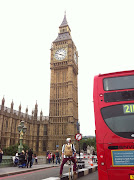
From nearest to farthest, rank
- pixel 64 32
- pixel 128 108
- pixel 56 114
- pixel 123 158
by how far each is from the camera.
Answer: pixel 123 158
pixel 128 108
pixel 56 114
pixel 64 32

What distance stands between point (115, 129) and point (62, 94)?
4721 centimetres

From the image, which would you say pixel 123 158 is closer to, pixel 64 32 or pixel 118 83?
pixel 118 83

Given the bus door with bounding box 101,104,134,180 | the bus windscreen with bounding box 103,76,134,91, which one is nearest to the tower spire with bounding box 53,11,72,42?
the bus windscreen with bounding box 103,76,134,91

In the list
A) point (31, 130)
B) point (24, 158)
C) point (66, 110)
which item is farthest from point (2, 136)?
point (24, 158)

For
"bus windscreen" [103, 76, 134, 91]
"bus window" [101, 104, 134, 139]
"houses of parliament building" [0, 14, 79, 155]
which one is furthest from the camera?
"houses of parliament building" [0, 14, 79, 155]

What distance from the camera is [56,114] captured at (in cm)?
5094

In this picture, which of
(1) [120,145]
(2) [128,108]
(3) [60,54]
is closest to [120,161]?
(1) [120,145]

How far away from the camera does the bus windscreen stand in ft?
19.7

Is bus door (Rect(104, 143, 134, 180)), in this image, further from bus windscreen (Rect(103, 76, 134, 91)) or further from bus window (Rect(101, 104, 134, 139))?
bus windscreen (Rect(103, 76, 134, 91))

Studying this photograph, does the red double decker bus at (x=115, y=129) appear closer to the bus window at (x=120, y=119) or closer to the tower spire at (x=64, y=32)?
the bus window at (x=120, y=119)

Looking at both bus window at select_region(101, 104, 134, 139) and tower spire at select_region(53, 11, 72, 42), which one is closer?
bus window at select_region(101, 104, 134, 139)

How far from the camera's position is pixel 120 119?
17.5ft

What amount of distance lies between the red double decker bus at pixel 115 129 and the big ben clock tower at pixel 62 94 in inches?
1662

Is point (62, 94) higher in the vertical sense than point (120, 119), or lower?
higher
